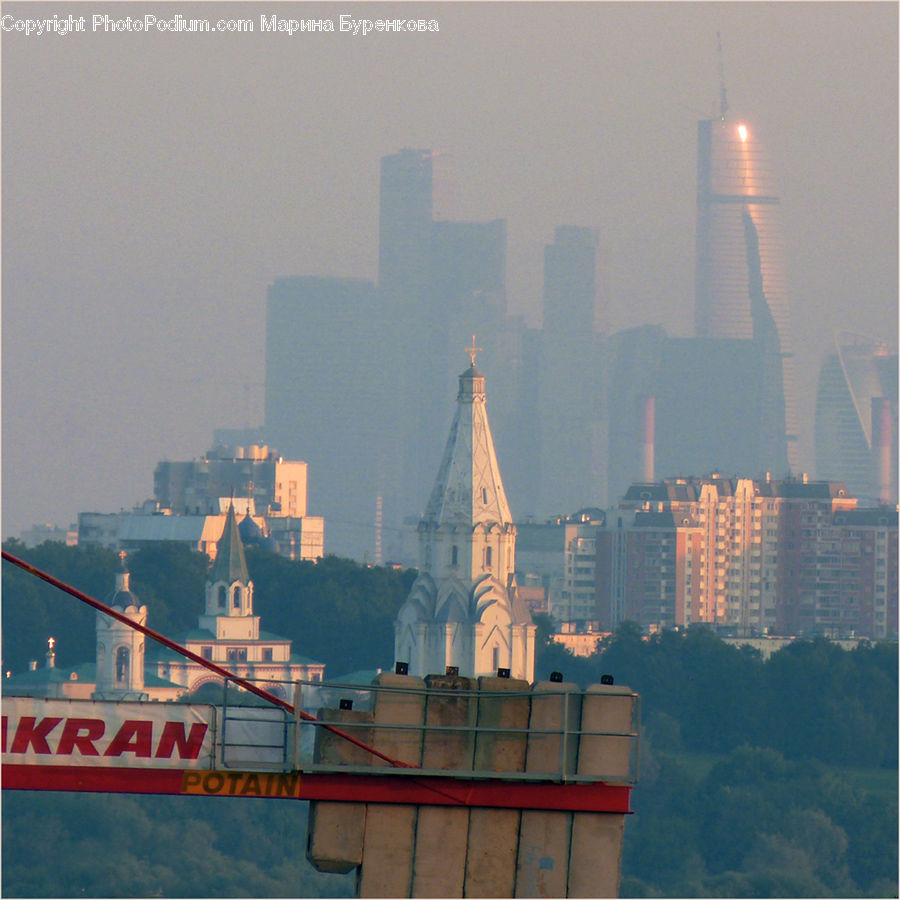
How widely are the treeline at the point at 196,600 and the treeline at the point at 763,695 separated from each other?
Answer: 19.3 m

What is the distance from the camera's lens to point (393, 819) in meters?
24.1

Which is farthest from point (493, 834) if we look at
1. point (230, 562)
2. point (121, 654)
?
point (230, 562)

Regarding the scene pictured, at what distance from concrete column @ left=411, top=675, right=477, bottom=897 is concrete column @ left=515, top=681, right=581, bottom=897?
0.49m

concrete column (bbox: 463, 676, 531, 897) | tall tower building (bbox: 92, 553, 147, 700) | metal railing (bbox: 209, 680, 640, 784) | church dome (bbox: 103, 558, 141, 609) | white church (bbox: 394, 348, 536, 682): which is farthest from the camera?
white church (bbox: 394, 348, 536, 682)

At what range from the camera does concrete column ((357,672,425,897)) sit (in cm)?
2406

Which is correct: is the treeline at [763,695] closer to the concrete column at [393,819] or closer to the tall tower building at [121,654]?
the tall tower building at [121,654]

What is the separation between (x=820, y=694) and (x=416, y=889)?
428 ft

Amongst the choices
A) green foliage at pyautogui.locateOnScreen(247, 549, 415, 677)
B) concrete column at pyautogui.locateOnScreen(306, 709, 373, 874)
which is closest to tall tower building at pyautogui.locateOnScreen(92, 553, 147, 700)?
green foliage at pyautogui.locateOnScreen(247, 549, 415, 677)

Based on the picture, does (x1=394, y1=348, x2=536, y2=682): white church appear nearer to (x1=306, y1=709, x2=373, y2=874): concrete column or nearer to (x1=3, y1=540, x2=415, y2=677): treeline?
(x1=3, y1=540, x2=415, y2=677): treeline

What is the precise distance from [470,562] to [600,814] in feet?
498

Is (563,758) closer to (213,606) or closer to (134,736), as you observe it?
(134,736)

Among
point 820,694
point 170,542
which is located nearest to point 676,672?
point 820,694

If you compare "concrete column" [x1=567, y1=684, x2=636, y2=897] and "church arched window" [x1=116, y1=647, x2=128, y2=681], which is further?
"church arched window" [x1=116, y1=647, x2=128, y2=681]

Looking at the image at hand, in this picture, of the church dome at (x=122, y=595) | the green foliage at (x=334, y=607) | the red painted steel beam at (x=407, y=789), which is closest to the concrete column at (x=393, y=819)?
the red painted steel beam at (x=407, y=789)
